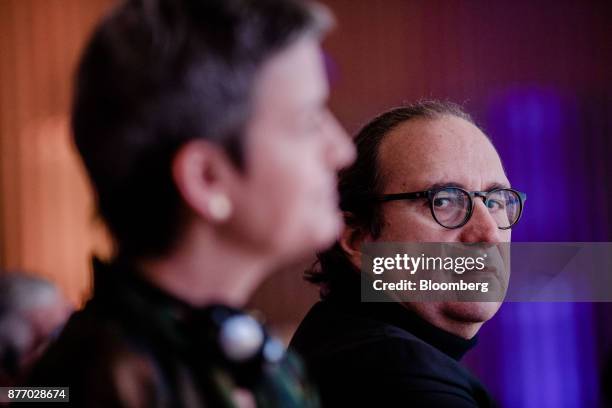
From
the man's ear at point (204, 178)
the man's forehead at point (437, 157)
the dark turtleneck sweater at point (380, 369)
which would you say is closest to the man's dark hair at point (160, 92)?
the man's ear at point (204, 178)

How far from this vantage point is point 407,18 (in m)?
5.23

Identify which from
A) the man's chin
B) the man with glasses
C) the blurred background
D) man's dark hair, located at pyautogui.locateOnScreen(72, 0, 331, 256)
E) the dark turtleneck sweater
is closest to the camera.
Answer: man's dark hair, located at pyautogui.locateOnScreen(72, 0, 331, 256)

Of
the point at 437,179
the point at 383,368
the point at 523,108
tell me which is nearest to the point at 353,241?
the point at 437,179

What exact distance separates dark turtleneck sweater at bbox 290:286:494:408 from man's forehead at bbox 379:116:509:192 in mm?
318

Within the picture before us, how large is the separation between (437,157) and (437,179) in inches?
1.8

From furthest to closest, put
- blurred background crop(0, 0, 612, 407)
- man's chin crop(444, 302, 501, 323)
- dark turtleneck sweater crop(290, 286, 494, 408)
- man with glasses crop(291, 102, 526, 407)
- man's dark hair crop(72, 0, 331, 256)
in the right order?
blurred background crop(0, 0, 612, 407), man's chin crop(444, 302, 501, 323), man with glasses crop(291, 102, 526, 407), dark turtleneck sweater crop(290, 286, 494, 408), man's dark hair crop(72, 0, 331, 256)

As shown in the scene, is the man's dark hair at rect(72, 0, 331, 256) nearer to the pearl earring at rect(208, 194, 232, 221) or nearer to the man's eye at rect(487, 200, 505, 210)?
the pearl earring at rect(208, 194, 232, 221)

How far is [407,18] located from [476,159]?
12.8 ft

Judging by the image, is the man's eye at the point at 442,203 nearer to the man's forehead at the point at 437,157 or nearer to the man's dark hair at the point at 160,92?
the man's forehead at the point at 437,157

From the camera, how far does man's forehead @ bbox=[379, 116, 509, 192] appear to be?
153cm

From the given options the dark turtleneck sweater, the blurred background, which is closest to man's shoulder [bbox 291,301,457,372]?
the dark turtleneck sweater

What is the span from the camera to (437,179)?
1524 millimetres

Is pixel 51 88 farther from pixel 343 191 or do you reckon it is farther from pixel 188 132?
pixel 188 132

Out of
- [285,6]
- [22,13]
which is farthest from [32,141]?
[285,6]
